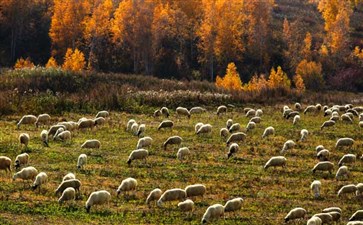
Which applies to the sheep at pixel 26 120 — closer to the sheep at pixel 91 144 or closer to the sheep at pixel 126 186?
the sheep at pixel 91 144

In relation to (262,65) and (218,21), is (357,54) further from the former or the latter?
(218,21)

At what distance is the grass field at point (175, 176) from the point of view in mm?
18328

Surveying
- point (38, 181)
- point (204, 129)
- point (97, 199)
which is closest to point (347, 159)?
point (204, 129)

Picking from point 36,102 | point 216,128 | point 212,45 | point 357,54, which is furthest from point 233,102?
point 357,54

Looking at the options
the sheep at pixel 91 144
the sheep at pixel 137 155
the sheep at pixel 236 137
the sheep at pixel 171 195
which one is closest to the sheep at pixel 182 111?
the sheep at pixel 236 137

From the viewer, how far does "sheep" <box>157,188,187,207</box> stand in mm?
19375

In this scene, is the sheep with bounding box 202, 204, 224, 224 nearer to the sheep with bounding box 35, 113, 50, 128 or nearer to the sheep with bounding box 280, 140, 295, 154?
the sheep with bounding box 280, 140, 295, 154

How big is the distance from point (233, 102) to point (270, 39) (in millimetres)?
51451

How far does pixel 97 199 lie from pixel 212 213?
11.9 feet

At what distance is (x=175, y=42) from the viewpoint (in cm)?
9425

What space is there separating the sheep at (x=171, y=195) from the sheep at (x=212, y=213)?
69.6 inches

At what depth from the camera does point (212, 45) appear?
85562mm

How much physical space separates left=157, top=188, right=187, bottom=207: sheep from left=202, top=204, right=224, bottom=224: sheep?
1768 mm

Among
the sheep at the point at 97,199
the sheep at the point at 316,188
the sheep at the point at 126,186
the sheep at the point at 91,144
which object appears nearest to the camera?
the sheep at the point at 97,199
